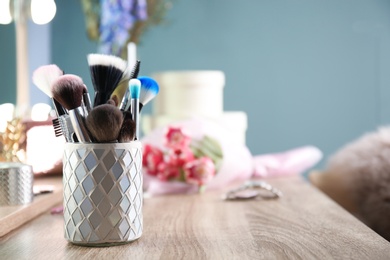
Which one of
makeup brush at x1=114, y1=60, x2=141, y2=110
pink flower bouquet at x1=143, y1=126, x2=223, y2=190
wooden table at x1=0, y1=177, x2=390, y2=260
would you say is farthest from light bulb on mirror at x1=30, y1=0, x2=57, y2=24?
makeup brush at x1=114, y1=60, x2=141, y2=110

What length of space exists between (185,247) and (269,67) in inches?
93.1

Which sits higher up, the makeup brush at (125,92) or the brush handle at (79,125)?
the makeup brush at (125,92)

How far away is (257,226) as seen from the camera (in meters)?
0.88

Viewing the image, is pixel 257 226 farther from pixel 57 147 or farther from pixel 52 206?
pixel 57 147

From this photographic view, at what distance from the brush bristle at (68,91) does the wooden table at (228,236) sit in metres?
0.17

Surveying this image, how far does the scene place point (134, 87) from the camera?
28.9 inches

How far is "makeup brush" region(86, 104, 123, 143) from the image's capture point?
689 millimetres

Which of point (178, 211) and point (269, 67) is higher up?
point (269, 67)

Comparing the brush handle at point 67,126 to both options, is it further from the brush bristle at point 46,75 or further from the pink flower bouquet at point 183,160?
the pink flower bouquet at point 183,160

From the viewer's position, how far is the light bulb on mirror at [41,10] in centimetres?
171

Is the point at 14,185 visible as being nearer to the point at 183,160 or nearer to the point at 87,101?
the point at 87,101

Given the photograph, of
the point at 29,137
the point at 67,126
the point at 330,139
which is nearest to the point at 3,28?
the point at 29,137

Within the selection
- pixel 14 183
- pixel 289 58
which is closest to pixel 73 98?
pixel 14 183

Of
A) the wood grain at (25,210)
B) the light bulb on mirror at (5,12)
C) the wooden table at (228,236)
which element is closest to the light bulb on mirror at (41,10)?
the light bulb on mirror at (5,12)
